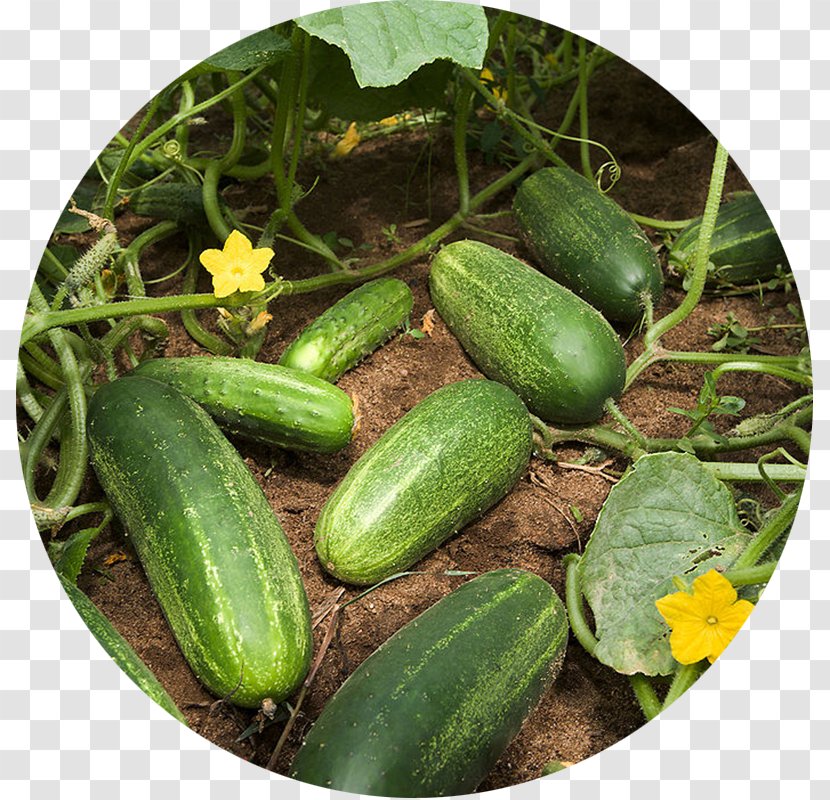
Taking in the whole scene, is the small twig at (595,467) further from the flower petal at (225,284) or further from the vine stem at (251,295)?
the flower petal at (225,284)

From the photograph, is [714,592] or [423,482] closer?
[714,592]

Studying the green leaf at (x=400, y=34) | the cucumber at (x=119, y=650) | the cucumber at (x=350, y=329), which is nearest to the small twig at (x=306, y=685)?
the cucumber at (x=119, y=650)

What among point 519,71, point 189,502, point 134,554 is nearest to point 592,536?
point 189,502

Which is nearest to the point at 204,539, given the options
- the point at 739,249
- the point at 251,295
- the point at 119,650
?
the point at 119,650

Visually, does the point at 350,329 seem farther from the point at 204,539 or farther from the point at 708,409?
the point at 708,409

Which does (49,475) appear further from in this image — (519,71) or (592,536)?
(519,71)
